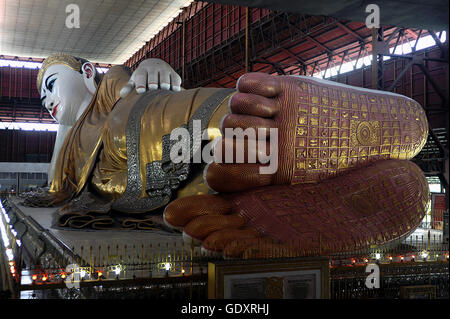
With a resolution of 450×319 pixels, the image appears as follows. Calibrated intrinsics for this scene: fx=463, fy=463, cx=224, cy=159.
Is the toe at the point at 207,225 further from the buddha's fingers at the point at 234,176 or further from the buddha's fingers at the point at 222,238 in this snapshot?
the buddha's fingers at the point at 234,176

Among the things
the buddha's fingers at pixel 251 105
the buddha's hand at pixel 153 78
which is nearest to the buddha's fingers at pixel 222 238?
the buddha's fingers at pixel 251 105

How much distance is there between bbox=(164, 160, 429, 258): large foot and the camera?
7.69ft

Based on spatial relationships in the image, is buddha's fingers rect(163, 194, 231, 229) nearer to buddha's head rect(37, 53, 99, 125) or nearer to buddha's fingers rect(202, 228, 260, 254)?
buddha's fingers rect(202, 228, 260, 254)

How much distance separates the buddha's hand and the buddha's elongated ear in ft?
8.15

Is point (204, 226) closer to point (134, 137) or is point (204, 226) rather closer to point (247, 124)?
point (247, 124)

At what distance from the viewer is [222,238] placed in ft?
7.61

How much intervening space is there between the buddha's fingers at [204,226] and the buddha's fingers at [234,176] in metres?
0.22

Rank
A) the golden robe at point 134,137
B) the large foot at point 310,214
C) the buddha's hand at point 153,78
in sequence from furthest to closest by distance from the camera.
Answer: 1. the buddha's hand at point 153,78
2. the golden robe at point 134,137
3. the large foot at point 310,214

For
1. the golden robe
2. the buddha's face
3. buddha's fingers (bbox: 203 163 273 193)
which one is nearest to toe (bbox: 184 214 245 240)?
buddha's fingers (bbox: 203 163 273 193)

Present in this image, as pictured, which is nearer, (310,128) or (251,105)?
(251,105)

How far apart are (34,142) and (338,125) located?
13977mm

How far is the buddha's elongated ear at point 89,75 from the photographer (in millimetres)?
6699

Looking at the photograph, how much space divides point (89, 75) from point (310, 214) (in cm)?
509

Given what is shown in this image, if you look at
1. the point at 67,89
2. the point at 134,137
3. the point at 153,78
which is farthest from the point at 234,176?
the point at 67,89
